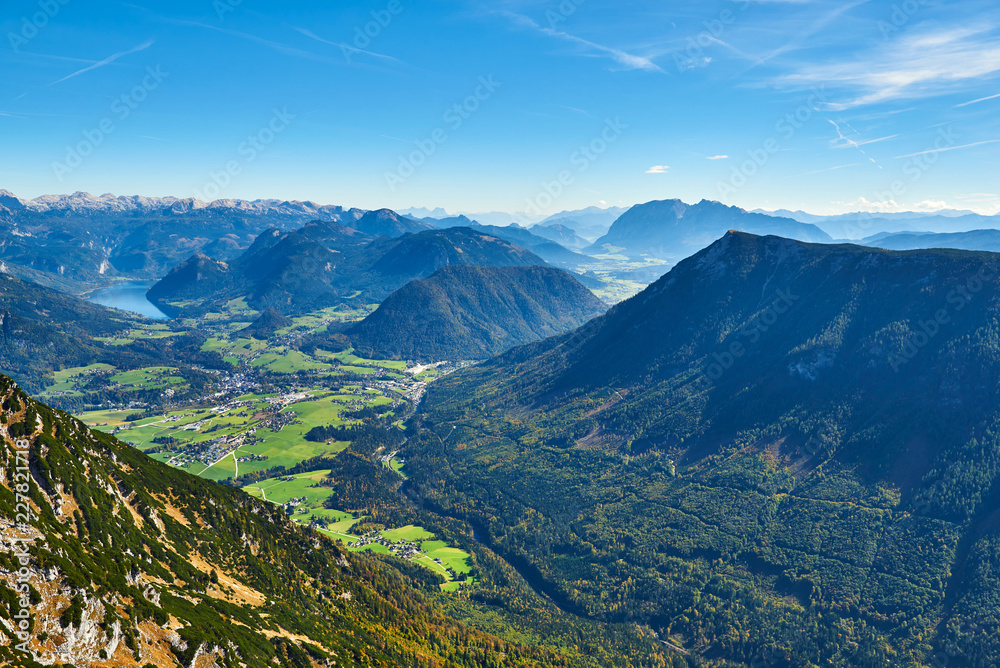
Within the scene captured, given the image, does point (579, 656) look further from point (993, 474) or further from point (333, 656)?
point (993, 474)

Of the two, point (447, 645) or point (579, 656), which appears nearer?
point (447, 645)

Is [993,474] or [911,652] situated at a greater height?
[993,474]

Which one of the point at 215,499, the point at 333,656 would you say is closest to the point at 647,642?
the point at 333,656

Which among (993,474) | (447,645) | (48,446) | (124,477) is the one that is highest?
(48,446)

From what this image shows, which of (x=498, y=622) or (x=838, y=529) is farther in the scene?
(x=838, y=529)

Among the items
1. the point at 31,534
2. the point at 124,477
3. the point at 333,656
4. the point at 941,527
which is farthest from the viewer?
the point at 941,527

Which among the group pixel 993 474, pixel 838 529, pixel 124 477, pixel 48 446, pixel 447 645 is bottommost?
pixel 447 645

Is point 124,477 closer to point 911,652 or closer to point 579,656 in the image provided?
point 579,656

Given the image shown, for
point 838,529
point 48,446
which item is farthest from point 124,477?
point 838,529

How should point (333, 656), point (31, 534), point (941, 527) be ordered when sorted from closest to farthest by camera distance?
point (31, 534)
point (333, 656)
point (941, 527)
